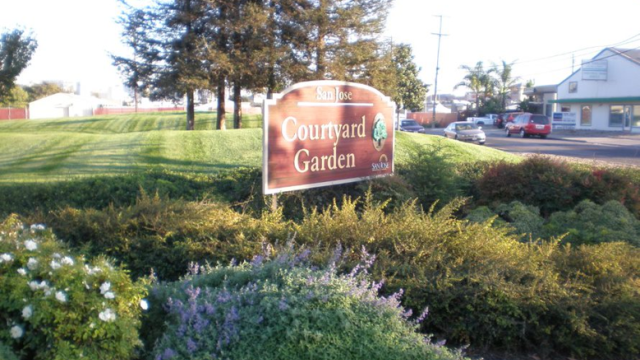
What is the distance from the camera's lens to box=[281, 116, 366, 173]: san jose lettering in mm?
7703

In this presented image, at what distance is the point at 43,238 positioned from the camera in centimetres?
498

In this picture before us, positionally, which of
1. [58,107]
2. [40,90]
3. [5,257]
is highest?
[40,90]

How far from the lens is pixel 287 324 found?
3691 millimetres

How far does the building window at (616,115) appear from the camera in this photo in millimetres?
49562

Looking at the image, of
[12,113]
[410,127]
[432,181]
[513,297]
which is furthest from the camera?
[12,113]

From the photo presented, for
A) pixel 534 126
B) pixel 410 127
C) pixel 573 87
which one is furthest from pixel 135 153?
pixel 573 87

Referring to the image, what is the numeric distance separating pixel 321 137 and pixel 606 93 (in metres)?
50.0

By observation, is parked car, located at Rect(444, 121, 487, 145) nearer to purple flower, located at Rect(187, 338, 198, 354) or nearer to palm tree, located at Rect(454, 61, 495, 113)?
purple flower, located at Rect(187, 338, 198, 354)

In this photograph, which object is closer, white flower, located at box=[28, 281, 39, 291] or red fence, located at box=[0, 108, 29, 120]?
white flower, located at box=[28, 281, 39, 291]

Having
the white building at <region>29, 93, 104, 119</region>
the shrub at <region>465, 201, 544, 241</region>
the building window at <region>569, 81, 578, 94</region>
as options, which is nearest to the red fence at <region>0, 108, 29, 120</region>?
the white building at <region>29, 93, 104, 119</region>

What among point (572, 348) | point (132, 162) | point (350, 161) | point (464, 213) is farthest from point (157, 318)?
point (132, 162)

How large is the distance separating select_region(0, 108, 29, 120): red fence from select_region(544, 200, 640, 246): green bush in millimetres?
60177

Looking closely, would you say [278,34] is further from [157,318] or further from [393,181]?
[157,318]

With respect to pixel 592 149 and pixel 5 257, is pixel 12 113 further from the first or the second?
pixel 5 257
